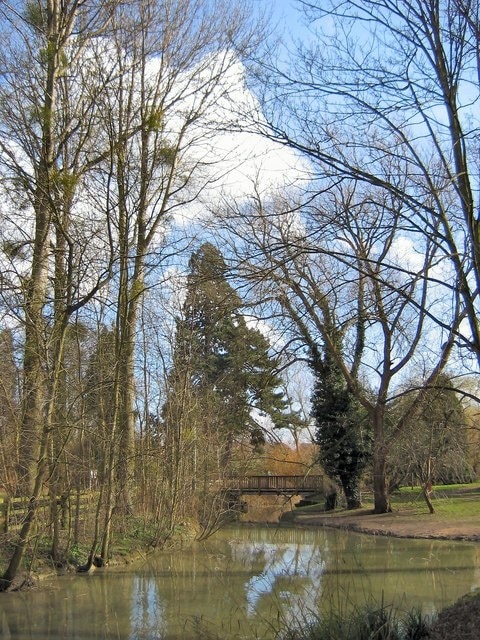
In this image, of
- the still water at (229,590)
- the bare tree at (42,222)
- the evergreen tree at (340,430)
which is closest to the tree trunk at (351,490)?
the evergreen tree at (340,430)

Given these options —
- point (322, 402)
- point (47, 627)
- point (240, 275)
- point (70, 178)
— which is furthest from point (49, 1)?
point (322, 402)

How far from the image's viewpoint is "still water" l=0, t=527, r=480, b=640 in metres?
8.29

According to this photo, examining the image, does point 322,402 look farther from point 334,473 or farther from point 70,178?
point 70,178

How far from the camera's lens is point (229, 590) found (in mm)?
10695

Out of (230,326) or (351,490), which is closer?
(230,326)

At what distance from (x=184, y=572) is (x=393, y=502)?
17361mm

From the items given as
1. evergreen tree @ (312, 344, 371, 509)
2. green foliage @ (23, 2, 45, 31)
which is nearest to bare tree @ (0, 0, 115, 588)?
green foliage @ (23, 2, 45, 31)

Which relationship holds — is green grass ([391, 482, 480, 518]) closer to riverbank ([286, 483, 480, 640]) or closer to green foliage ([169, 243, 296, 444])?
riverbank ([286, 483, 480, 640])

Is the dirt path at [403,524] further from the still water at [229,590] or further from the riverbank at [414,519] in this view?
the still water at [229,590]

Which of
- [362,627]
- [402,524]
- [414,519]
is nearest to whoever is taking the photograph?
[362,627]

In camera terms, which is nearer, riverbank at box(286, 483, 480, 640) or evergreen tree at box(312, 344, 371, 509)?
riverbank at box(286, 483, 480, 640)

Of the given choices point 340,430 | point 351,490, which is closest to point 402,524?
point 340,430

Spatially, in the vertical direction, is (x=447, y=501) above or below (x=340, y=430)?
below

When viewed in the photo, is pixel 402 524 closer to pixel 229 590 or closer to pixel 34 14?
pixel 229 590
